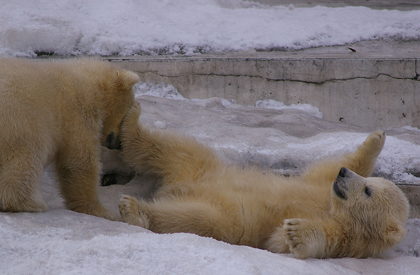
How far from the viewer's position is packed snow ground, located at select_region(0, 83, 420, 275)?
1888 millimetres

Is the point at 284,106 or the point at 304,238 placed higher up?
the point at 284,106

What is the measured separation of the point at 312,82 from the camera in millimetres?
5559

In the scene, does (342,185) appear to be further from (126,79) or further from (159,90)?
(159,90)

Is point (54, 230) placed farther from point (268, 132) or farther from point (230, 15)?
point (230, 15)

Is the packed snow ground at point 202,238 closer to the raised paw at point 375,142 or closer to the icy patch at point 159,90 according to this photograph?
→ the icy patch at point 159,90

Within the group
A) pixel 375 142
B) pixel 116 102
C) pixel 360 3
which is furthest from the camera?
pixel 360 3

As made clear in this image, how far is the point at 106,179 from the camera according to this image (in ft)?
12.7

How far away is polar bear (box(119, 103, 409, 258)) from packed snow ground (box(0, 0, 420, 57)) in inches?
108

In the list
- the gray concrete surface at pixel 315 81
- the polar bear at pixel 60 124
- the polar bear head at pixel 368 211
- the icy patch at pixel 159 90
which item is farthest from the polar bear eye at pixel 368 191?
the icy patch at pixel 159 90

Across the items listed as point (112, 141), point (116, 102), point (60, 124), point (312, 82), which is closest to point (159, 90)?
point (312, 82)

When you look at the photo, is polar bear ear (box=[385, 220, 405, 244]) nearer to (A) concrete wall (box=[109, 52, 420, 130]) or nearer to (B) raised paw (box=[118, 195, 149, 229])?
(B) raised paw (box=[118, 195, 149, 229])

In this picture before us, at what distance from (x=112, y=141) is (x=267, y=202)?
1.33 m

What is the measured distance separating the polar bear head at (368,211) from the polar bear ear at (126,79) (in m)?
1.65

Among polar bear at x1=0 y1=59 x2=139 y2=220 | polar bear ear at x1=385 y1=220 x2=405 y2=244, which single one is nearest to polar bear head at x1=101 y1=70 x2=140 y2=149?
polar bear at x1=0 y1=59 x2=139 y2=220
